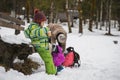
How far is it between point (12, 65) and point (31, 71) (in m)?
0.63

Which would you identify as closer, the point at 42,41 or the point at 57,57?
the point at 42,41

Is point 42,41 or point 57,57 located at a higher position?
point 42,41

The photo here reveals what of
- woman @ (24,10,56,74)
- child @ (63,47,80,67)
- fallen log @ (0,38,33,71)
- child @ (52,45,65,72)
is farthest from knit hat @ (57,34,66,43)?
fallen log @ (0,38,33,71)

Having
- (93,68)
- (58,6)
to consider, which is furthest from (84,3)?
(93,68)

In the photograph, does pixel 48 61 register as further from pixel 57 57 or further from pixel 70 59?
pixel 70 59

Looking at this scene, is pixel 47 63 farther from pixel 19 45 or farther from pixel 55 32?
pixel 55 32

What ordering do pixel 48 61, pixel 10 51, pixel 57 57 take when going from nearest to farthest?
pixel 10 51 < pixel 48 61 < pixel 57 57

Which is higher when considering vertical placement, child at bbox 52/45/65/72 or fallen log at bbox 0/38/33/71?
fallen log at bbox 0/38/33/71

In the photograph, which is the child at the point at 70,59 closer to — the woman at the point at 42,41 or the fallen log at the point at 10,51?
the woman at the point at 42,41

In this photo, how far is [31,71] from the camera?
26.3 feet

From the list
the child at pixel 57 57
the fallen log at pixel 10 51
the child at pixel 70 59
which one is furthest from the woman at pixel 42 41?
the child at pixel 70 59

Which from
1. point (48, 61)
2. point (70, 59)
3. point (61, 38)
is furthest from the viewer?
point (70, 59)

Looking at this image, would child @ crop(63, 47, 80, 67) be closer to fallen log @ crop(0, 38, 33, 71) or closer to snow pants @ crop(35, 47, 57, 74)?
snow pants @ crop(35, 47, 57, 74)

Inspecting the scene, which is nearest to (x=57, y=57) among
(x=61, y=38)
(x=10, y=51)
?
(x=61, y=38)
